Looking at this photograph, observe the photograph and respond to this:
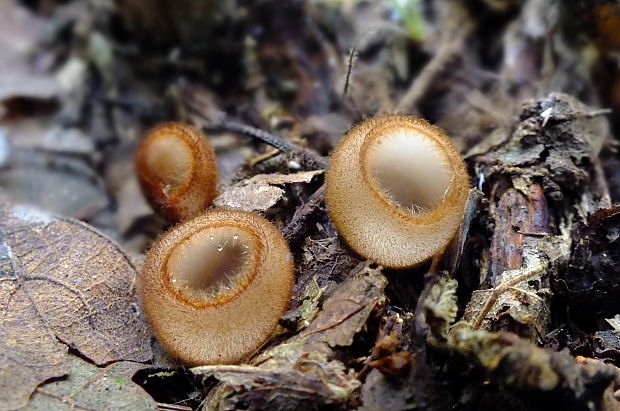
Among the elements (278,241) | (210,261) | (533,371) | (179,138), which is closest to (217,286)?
(210,261)

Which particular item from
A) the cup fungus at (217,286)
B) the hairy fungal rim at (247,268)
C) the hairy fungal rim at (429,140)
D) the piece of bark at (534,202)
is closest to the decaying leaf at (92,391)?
the cup fungus at (217,286)

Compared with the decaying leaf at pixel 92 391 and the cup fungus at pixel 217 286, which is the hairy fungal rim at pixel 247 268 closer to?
the cup fungus at pixel 217 286

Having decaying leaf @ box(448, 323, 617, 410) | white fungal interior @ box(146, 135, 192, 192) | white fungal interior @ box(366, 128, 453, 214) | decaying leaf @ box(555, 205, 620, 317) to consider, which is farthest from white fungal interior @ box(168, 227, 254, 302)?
decaying leaf @ box(555, 205, 620, 317)

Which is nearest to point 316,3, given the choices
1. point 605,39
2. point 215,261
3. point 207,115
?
point 207,115

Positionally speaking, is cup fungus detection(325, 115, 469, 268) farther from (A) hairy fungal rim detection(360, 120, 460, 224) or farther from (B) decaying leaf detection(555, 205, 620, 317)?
(B) decaying leaf detection(555, 205, 620, 317)

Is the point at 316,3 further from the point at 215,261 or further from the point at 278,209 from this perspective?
the point at 215,261
